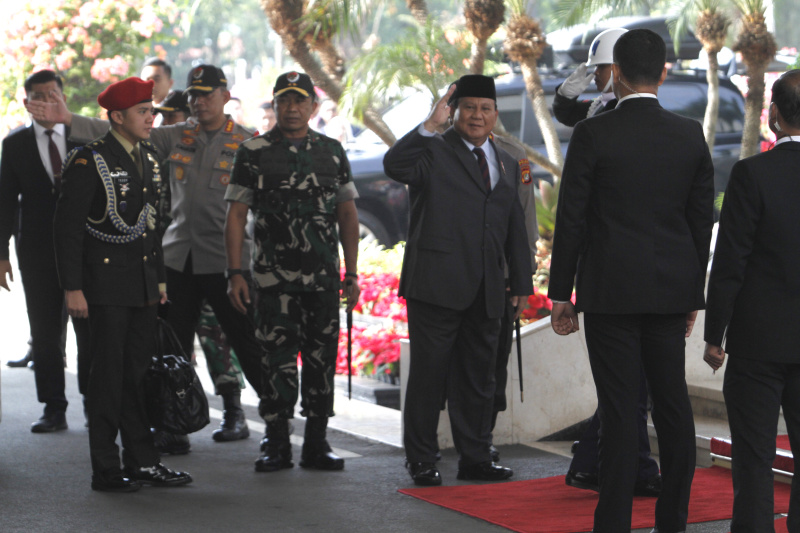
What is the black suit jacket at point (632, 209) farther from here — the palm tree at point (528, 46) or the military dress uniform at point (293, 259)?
the palm tree at point (528, 46)

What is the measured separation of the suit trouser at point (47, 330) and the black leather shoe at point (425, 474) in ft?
8.61

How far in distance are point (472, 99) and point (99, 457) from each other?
259cm

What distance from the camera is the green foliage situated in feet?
49.2

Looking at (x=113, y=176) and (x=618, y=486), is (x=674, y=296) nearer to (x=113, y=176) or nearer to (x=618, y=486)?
(x=618, y=486)

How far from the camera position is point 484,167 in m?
6.14

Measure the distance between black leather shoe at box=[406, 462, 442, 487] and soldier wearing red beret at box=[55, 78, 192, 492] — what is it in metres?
1.20

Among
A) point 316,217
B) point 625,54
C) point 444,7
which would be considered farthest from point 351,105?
point 444,7

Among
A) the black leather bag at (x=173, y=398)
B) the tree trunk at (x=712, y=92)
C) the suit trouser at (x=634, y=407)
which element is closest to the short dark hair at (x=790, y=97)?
the suit trouser at (x=634, y=407)

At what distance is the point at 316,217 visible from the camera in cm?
634

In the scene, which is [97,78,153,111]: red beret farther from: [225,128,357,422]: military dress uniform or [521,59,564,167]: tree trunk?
[521,59,564,167]: tree trunk

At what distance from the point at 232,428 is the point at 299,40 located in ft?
12.7

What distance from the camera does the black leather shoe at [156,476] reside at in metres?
5.97

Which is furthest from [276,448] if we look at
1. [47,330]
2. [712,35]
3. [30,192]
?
[712,35]

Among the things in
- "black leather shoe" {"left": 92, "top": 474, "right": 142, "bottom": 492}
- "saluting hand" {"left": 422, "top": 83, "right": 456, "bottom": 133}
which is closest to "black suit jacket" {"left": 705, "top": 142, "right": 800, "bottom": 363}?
"saluting hand" {"left": 422, "top": 83, "right": 456, "bottom": 133}
